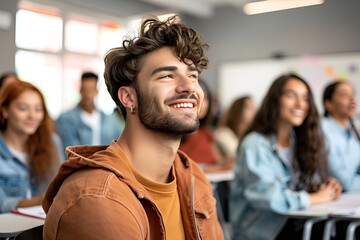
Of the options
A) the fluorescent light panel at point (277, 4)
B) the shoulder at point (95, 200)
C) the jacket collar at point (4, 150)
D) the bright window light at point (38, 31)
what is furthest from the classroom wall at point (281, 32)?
the shoulder at point (95, 200)

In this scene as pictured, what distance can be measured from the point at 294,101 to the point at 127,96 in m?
1.45

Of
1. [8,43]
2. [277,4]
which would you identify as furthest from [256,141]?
[277,4]

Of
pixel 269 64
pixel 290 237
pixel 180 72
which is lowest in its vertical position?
pixel 290 237

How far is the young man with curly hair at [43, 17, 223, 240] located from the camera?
4.45ft

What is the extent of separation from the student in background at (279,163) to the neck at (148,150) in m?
1.04

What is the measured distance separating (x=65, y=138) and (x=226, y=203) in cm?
219

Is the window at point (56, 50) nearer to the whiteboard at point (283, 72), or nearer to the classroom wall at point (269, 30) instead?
the classroom wall at point (269, 30)

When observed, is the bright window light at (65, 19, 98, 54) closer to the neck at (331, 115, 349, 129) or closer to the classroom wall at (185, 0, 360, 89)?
the classroom wall at (185, 0, 360, 89)

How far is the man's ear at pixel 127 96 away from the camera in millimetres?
1565

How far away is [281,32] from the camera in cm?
828

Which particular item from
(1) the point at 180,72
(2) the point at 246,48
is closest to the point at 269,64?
(2) the point at 246,48

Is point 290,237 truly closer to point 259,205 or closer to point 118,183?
point 259,205

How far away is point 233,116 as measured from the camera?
5.42 meters

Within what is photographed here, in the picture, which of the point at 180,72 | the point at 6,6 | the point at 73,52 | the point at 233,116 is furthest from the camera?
the point at 73,52
